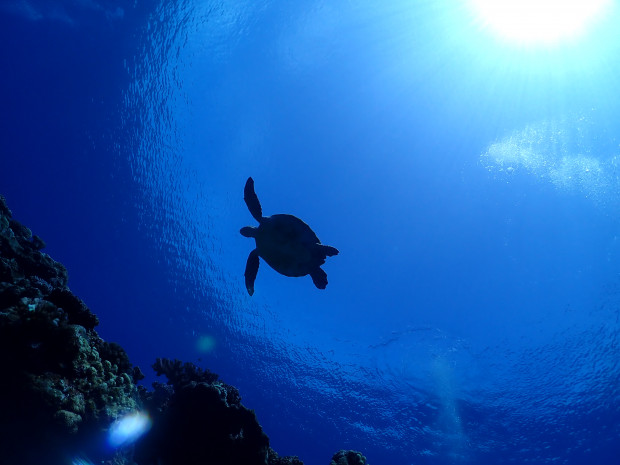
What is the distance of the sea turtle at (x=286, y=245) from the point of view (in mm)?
7473

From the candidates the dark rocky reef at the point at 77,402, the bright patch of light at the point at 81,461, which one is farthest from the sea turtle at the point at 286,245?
the bright patch of light at the point at 81,461

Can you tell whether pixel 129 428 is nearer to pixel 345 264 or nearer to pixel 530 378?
pixel 345 264

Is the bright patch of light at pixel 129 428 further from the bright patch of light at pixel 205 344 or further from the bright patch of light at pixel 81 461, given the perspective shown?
the bright patch of light at pixel 205 344

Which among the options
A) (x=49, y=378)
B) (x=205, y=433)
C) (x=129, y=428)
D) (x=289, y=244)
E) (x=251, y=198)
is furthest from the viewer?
(x=251, y=198)

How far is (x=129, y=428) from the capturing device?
698 centimetres

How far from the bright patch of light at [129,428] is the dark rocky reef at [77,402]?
20 centimetres

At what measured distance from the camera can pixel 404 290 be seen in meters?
22.8

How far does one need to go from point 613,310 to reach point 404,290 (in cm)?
1405

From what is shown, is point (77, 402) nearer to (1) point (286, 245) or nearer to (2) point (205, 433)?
(2) point (205, 433)

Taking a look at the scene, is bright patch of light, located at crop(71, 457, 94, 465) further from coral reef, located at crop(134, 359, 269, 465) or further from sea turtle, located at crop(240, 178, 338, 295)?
sea turtle, located at crop(240, 178, 338, 295)

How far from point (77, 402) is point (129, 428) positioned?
2.30 m


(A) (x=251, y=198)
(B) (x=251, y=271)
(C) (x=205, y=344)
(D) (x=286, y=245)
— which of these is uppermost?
(C) (x=205, y=344)

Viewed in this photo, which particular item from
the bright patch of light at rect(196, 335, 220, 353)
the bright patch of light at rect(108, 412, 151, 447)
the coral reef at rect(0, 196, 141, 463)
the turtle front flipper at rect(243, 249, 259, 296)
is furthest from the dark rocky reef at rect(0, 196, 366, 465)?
the bright patch of light at rect(196, 335, 220, 353)

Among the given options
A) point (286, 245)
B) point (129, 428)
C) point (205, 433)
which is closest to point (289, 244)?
point (286, 245)
